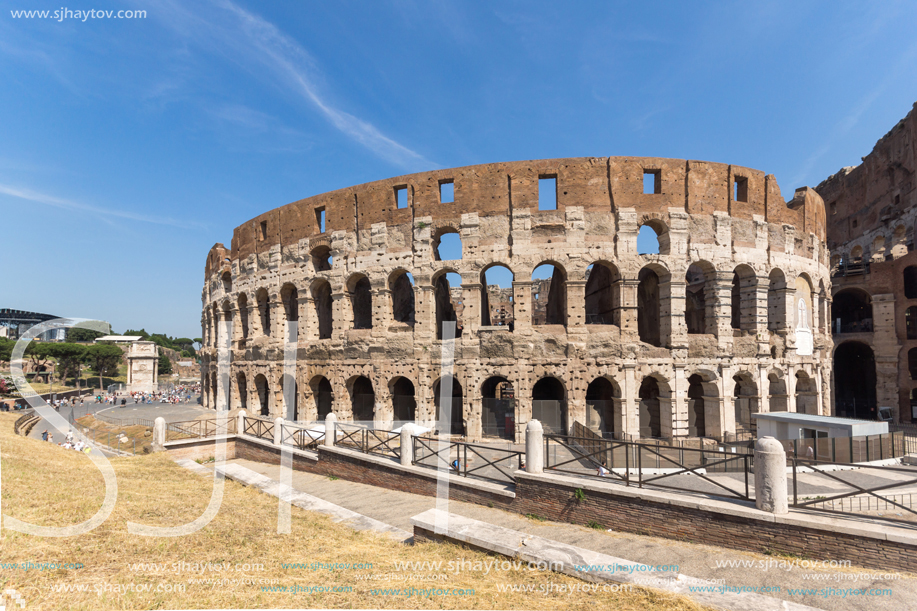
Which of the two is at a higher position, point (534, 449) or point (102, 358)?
point (534, 449)

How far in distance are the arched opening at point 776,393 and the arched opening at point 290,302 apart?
24368mm

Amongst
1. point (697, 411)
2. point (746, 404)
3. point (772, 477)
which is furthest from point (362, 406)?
point (746, 404)

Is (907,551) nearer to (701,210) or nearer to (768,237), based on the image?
(701,210)

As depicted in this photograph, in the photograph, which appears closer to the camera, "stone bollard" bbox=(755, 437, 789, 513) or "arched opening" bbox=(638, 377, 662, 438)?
"stone bollard" bbox=(755, 437, 789, 513)

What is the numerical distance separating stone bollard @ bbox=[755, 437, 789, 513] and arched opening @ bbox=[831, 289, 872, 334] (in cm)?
3244

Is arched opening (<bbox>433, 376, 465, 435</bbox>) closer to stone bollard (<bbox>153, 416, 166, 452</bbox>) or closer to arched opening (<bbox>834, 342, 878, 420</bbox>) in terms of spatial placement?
stone bollard (<bbox>153, 416, 166, 452</bbox>)

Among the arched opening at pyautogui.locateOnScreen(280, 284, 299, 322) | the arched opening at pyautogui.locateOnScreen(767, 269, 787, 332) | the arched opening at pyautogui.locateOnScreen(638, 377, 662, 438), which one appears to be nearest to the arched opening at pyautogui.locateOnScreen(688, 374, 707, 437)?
the arched opening at pyautogui.locateOnScreen(638, 377, 662, 438)

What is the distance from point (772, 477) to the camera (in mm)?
7398

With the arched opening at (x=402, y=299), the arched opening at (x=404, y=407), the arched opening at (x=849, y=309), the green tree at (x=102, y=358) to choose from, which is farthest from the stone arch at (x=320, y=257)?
the green tree at (x=102, y=358)

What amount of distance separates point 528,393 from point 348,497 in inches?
351

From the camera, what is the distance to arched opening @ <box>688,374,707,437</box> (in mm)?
19891

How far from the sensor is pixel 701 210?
19.4 meters

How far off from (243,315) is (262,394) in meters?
5.70

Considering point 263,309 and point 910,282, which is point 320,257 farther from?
point 910,282
